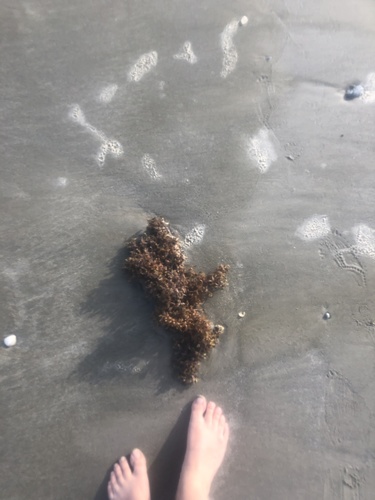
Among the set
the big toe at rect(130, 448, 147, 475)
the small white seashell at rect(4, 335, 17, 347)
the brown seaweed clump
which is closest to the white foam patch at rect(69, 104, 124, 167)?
the brown seaweed clump

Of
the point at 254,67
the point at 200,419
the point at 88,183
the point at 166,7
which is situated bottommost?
the point at 200,419

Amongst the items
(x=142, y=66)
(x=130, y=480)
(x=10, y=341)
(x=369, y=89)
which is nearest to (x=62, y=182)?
(x=142, y=66)

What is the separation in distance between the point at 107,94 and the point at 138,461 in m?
3.48

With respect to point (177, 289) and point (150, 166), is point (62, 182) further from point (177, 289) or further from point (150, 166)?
point (177, 289)

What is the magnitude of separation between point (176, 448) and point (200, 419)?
0.40m

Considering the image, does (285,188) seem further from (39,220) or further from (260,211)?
(39,220)

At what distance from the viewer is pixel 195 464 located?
3.78 m

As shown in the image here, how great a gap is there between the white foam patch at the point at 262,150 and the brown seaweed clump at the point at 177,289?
109 cm

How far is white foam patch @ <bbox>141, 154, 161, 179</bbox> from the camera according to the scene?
13.2 ft

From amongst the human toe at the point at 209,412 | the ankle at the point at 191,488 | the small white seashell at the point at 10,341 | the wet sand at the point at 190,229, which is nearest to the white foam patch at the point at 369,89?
the wet sand at the point at 190,229

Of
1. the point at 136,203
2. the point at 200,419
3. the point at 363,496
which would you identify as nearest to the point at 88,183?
the point at 136,203

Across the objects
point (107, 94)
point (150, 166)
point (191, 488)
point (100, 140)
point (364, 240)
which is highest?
point (107, 94)

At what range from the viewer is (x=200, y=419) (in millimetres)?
3812

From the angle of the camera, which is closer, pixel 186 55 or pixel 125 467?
pixel 125 467
